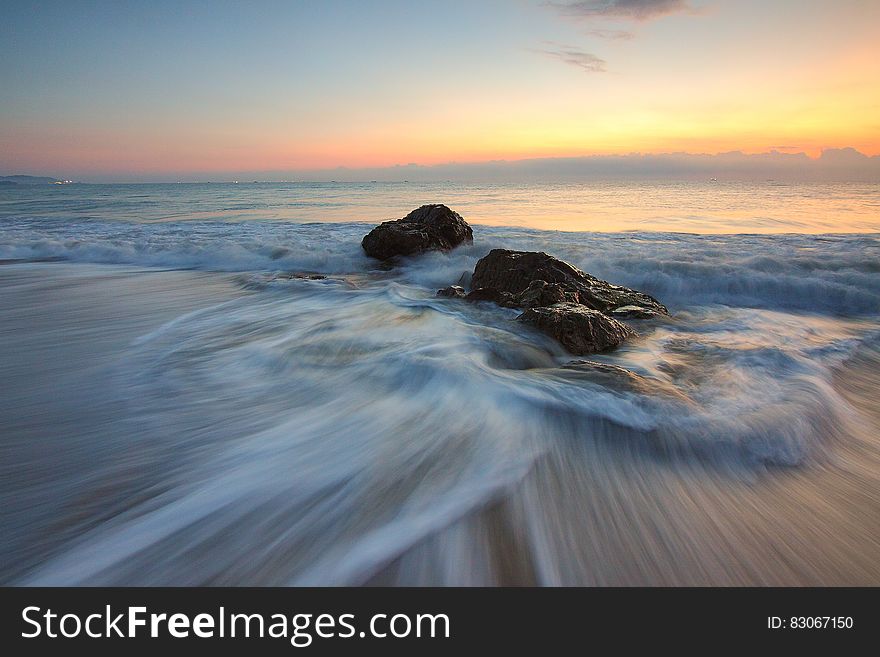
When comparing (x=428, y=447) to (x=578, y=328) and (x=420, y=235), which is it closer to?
(x=578, y=328)

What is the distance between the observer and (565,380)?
3709mm

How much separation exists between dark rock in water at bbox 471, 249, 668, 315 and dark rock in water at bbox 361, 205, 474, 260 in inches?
145

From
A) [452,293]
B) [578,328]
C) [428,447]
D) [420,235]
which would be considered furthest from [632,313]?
[420,235]

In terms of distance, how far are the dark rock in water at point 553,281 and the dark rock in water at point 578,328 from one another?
2.29 feet

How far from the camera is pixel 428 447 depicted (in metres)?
2.91

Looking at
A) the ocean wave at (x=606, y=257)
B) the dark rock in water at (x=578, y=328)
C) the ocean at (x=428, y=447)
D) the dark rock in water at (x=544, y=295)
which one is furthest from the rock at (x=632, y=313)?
the ocean wave at (x=606, y=257)

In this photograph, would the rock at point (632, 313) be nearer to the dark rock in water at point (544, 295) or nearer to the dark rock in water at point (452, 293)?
the dark rock in water at point (544, 295)

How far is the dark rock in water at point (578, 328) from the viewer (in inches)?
179

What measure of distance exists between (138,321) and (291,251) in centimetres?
542

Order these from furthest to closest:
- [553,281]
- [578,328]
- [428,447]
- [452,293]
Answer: [452,293]
[553,281]
[578,328]
[428,447]

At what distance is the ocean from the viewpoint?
1.97 m

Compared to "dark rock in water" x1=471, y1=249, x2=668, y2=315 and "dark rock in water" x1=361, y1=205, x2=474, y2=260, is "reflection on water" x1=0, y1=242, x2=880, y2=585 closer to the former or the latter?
"dark rock in water" x1=471, y1=249, x2=668, y2=315

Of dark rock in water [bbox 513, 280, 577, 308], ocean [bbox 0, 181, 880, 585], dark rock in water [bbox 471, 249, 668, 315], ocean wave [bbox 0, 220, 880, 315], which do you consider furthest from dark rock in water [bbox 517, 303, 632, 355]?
ocean wave [bbox 0, 220, 880, 315]

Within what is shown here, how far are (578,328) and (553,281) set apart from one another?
1.38 metres
